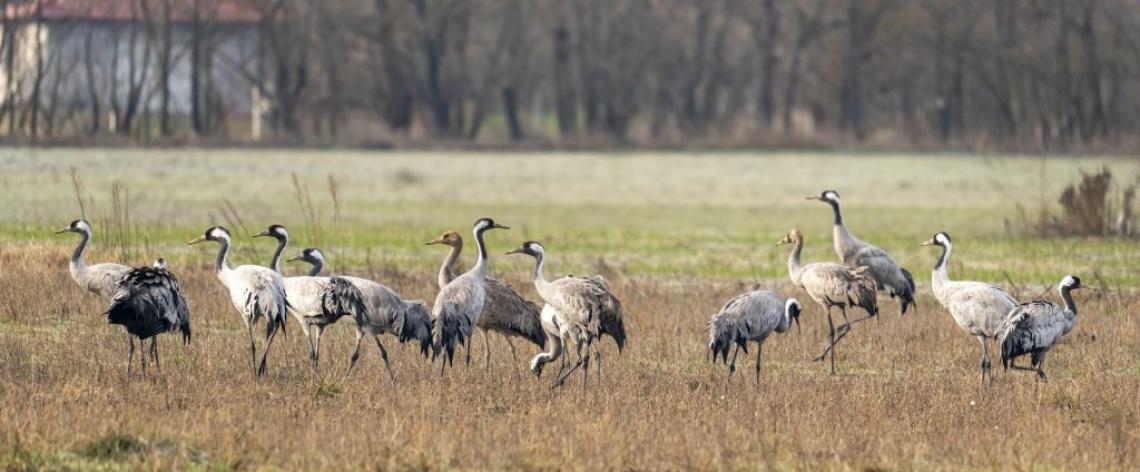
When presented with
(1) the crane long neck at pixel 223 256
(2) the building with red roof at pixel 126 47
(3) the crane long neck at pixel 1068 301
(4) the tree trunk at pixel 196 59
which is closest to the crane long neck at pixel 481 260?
(1) the crane long neck at pixel 223 256

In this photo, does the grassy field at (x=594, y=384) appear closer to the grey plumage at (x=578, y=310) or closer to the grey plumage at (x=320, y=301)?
the grey plumage at (x=578, y=310)

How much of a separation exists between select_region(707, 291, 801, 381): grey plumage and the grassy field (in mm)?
310

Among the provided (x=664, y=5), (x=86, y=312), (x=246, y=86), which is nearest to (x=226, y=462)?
(x=86, y=312)

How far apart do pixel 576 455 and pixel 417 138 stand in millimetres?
52862

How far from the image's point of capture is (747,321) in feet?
46.5

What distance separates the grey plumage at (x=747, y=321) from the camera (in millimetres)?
13992

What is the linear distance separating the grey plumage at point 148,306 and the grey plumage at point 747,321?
3.97 meters

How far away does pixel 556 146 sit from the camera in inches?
2368

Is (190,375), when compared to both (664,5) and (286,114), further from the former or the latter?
(664,5)

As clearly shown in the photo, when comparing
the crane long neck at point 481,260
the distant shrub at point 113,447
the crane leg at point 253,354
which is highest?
the crane long neck at point 481,260

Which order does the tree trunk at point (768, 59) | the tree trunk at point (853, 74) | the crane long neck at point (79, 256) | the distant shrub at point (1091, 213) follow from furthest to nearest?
the tree trunk at point (768, 59)
the tree trunk at point (853, 74)
the distant shrub at point (1091, 213)
the crane long neck at point (79, 256)

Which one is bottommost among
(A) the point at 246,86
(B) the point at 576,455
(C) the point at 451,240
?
(B) the point at 576,455

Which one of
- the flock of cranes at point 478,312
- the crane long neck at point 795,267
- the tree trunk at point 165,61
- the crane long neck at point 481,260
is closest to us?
the flock of cranes at point 478,312

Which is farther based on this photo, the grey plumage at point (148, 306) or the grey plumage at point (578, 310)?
the grey plumage at point (578, 310)
